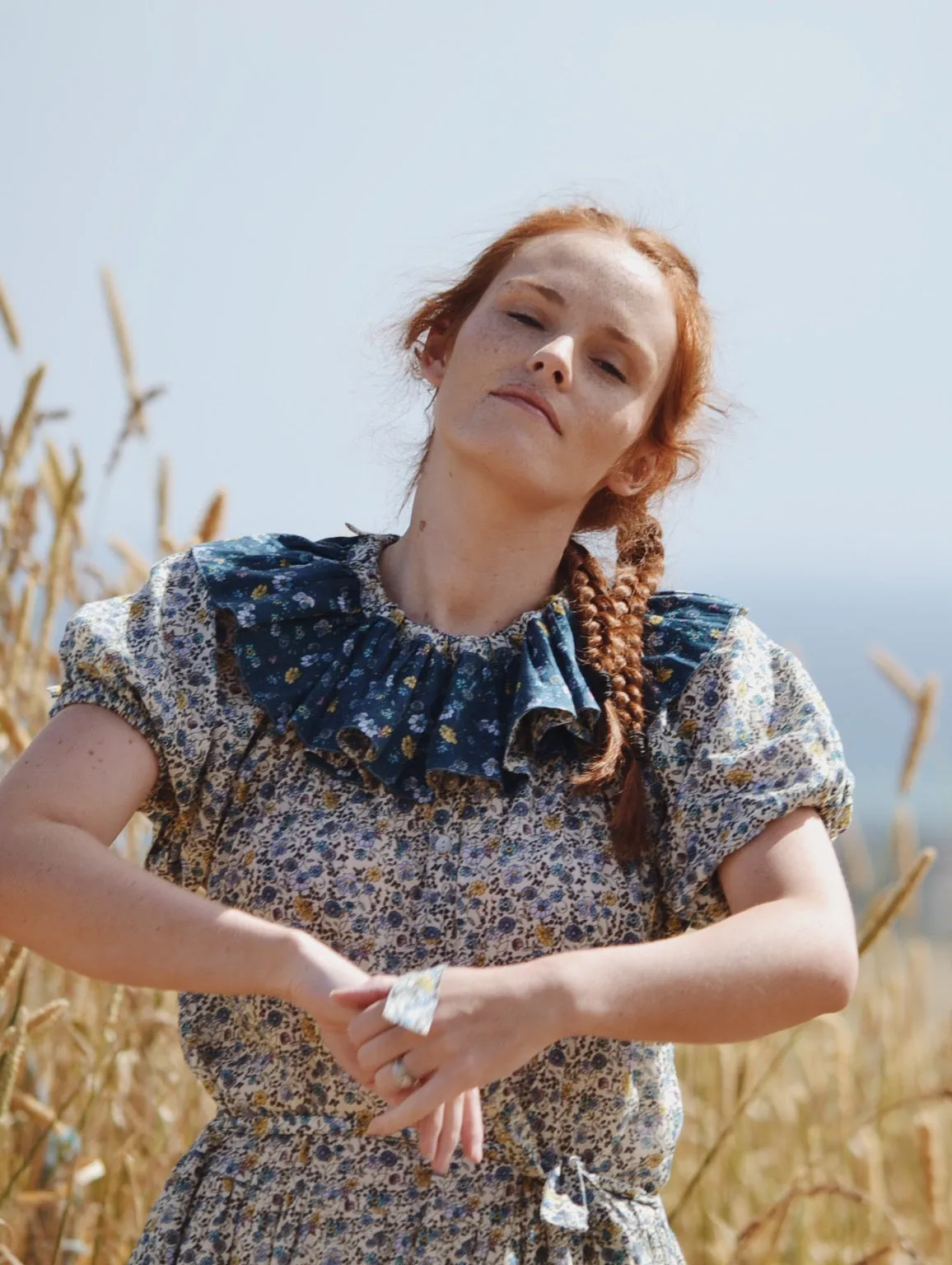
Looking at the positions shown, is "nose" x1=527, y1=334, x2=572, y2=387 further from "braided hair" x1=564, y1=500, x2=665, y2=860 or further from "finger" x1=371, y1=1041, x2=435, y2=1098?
"finger" x1=371, y1=1041, x2=435, y2=1098

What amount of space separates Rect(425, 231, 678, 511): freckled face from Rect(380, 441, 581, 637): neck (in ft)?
0.09

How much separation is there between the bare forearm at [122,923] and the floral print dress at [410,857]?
0.14 metres

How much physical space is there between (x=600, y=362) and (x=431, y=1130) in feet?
2.73

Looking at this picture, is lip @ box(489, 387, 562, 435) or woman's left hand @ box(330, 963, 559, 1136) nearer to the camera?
woman's left hand @ box(330, 963, 559, 1136)

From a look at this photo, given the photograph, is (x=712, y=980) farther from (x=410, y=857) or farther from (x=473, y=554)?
(x=473, y=554)

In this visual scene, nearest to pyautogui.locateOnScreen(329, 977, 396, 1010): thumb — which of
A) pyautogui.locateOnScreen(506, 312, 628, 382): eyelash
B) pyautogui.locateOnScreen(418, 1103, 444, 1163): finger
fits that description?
pyautogui.locateOnScreen(418, 1103, 444, 1163): finger

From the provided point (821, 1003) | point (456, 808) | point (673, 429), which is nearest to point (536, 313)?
point (673, 429)

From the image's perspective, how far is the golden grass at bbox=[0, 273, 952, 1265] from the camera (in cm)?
198

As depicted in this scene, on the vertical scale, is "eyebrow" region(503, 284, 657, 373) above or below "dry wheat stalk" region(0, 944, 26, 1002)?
above

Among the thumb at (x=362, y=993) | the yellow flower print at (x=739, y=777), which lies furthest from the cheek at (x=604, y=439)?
the thumb at (x=362, y=993)

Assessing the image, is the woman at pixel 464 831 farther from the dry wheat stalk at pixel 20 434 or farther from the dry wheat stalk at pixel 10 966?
the dry wheat stalk at pixel 20 434

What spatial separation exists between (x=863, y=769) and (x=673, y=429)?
44.1 meters

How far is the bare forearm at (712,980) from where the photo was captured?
1.30 metres

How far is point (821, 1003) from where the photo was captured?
1409 millimetres
